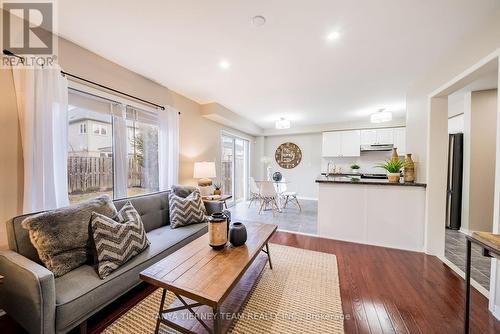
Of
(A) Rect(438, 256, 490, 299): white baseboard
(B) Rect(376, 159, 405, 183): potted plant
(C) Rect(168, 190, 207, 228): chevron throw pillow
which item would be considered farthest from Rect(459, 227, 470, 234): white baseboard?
(C) Rect(168, 190, 207, 228): chevron throw pillow

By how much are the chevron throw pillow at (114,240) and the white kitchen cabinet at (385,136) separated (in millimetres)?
5878

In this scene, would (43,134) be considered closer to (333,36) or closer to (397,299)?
(333,36)

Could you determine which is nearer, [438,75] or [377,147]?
[438,75]

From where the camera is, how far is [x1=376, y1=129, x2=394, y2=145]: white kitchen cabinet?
5024mm

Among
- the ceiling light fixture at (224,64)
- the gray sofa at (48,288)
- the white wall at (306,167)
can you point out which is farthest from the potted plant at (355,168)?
the gray sofa at (48,288)

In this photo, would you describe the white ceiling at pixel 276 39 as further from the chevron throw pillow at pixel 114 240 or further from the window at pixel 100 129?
the chevron throw pillow at pixel 114 240

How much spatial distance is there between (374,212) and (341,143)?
3.22 m

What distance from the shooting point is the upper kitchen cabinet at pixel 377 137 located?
16.5ft

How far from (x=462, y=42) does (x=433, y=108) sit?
734mm

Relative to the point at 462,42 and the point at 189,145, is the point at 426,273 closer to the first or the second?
the point at 462,42

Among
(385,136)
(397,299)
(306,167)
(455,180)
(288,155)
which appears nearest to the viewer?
(397,299)

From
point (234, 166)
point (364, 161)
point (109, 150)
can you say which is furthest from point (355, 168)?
point (109, 150)

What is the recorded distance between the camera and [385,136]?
200 inches

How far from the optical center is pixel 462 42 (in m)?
1.86
